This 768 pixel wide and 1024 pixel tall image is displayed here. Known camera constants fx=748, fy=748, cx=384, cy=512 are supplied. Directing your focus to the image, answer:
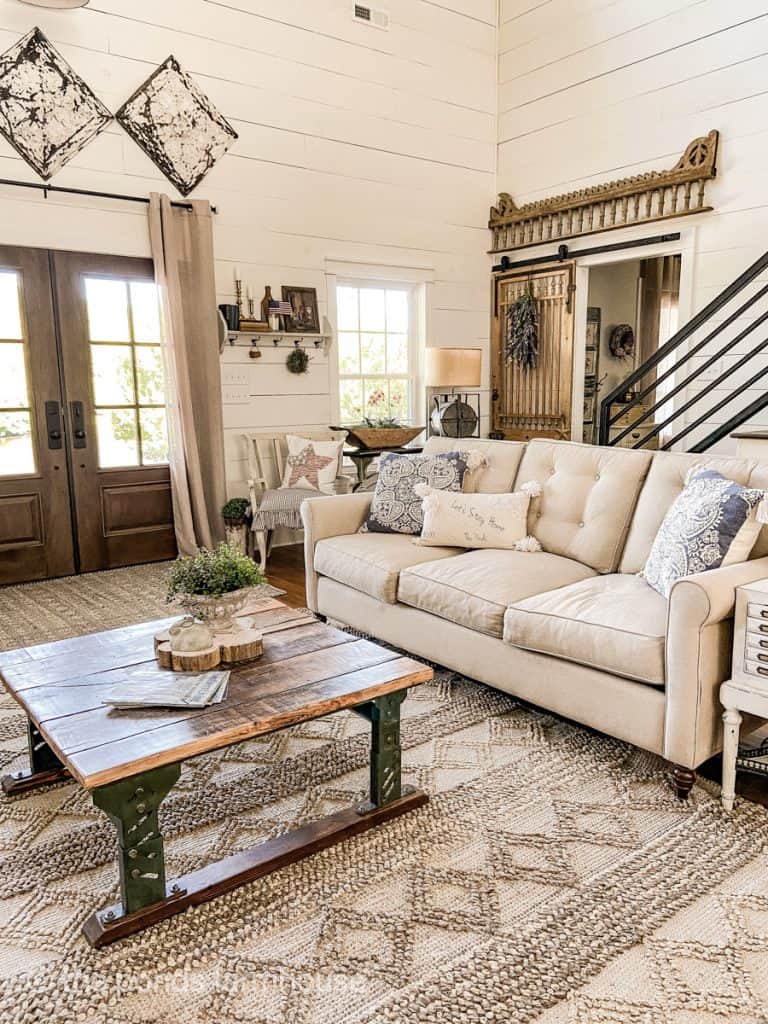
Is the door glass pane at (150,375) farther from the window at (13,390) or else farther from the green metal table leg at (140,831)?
the green metal table leg at (140,831)

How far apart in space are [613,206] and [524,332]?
118 cm

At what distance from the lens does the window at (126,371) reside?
488 cm

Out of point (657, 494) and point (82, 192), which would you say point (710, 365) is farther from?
point (82, 192)

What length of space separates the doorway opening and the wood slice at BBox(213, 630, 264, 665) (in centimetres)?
623

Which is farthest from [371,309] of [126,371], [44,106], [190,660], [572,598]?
[190,660]

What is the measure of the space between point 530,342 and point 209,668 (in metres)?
4.88

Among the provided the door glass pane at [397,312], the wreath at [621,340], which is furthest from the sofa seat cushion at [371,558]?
the wreath at [621,340]

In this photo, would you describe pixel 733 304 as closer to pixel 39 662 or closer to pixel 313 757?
pixel 313 757

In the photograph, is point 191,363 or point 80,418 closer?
point 80,418

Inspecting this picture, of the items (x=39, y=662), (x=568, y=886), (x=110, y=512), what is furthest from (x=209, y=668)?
(x=110, y=512)

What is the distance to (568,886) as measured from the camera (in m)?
1.83

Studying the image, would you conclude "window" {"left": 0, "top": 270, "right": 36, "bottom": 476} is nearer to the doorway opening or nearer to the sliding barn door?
the sliding barn door

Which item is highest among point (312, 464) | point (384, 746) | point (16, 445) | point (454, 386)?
point (454, 386)

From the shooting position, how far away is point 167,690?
1944 mm
